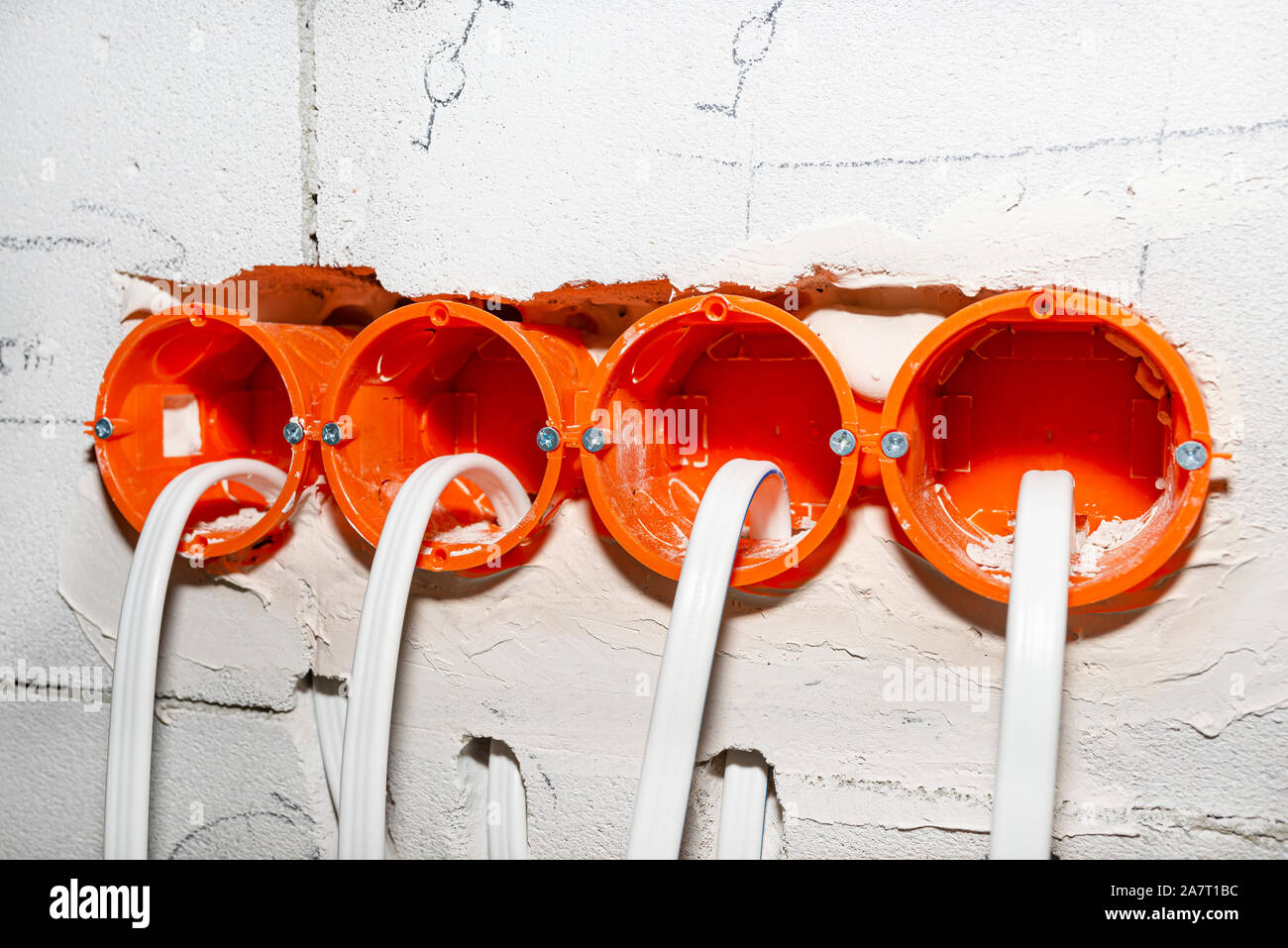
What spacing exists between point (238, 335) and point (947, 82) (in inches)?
32.3

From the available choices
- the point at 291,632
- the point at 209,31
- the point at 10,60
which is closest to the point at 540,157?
the point at 209,31

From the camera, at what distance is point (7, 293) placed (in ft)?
3.84

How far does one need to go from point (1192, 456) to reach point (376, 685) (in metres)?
0.73

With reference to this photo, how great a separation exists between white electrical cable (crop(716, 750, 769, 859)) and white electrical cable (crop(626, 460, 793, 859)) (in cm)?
22

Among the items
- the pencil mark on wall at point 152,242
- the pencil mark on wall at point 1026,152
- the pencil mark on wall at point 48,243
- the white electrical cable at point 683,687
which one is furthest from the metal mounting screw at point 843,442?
the pencil mark on wall at point 48,243

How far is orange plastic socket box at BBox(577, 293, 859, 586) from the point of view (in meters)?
0.90

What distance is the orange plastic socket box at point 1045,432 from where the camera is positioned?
0.79 m

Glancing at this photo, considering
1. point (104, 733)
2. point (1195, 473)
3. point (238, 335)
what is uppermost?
point (238, 335)

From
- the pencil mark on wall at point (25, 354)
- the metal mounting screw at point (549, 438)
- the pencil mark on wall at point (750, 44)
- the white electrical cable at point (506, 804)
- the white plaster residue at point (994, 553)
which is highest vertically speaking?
the pencil mark on wall at point (750, 44)

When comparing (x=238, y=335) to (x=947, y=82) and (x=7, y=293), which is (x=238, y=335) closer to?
(x=7, y=293)

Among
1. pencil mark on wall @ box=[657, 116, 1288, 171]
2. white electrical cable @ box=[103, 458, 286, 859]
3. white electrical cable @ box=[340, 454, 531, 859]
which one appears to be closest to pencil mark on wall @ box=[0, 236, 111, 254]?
white electrical cable @ box=[103, 458, 286, 859]

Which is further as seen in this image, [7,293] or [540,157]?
[7,293]

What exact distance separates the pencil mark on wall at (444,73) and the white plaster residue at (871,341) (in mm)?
441

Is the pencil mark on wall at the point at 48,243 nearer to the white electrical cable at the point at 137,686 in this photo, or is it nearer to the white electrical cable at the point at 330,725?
the white electrical cable at the point at 137,686
